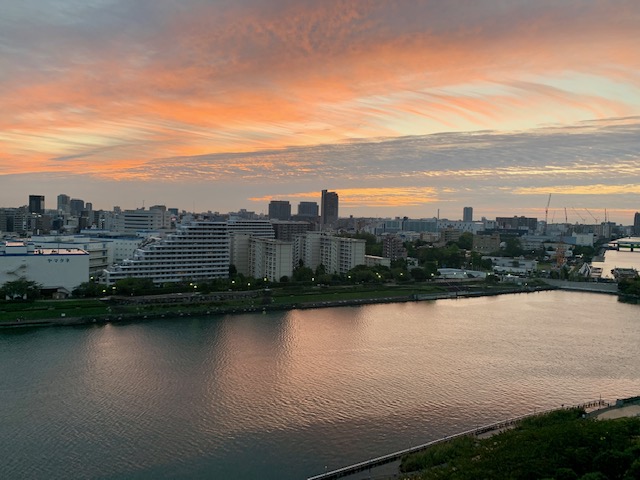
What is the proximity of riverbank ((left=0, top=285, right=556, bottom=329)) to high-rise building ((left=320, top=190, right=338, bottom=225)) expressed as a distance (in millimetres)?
29683

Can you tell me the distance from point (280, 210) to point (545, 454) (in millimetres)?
39092

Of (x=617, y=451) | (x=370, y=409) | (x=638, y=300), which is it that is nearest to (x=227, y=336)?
(x=370, y=409)

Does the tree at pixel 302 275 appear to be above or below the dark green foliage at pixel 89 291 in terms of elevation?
above

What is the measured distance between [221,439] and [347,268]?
445 inches

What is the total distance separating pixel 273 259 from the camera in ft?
45.6

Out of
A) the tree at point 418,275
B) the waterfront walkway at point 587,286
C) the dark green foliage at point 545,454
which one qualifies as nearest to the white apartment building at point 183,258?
the tree at point 418,275

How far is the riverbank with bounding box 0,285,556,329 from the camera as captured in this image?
931cm

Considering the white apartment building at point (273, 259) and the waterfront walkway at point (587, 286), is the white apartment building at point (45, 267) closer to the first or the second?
the white apartment building at point (273, 259)

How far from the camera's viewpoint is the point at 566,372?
22.9 ft

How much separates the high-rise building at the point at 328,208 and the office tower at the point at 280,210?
3239mm

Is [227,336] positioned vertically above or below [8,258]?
below

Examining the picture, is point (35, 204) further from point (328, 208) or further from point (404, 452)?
point (404, 452)

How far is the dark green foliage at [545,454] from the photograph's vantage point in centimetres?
351

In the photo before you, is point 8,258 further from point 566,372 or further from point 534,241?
point 534,241
